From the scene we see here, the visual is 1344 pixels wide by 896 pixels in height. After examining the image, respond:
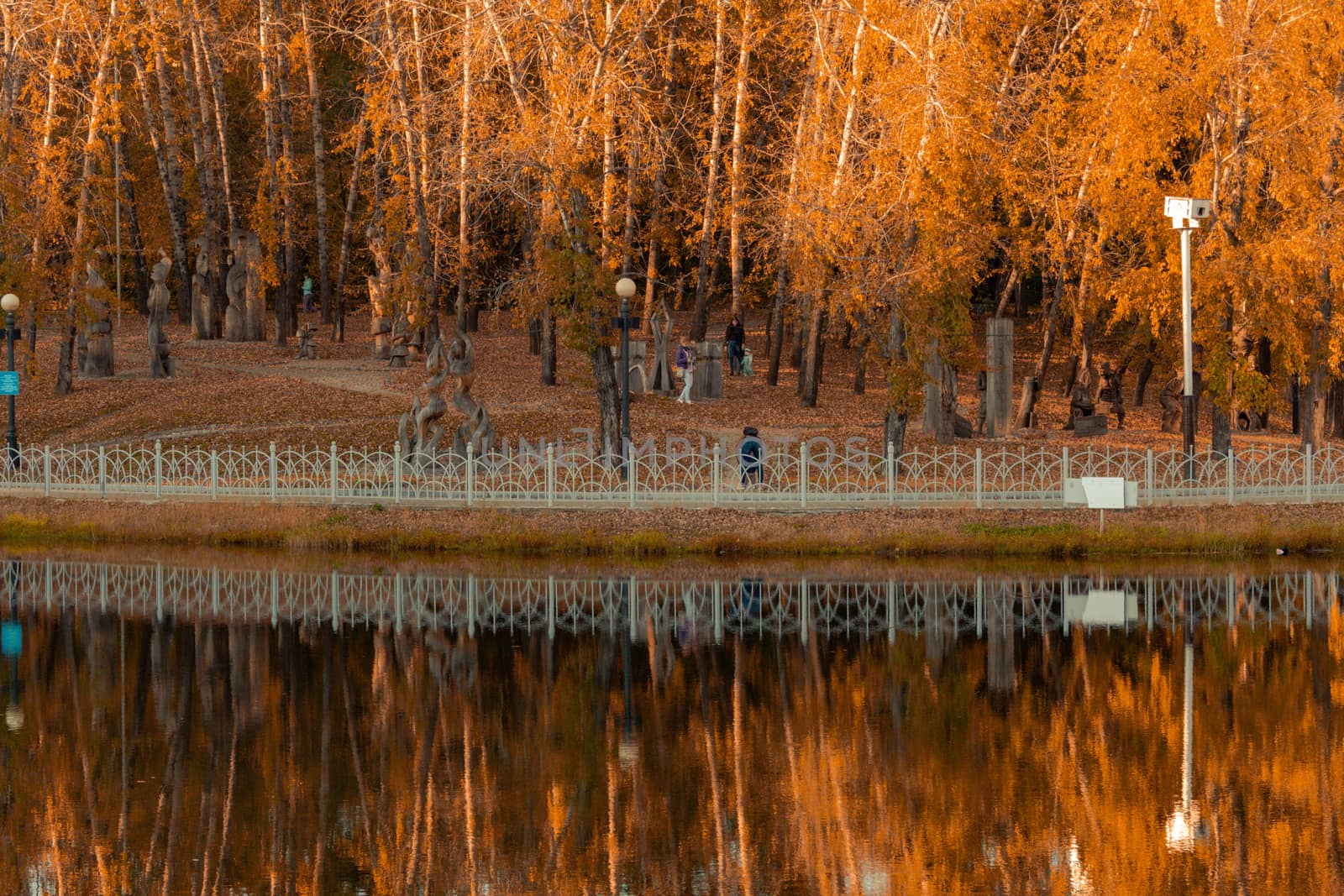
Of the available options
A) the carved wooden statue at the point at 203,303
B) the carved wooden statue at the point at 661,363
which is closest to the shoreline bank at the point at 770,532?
the carved wooden statue at the point at 661,363

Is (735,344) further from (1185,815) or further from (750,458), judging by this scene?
(1185,815)

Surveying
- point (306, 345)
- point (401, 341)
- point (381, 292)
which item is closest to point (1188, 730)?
point (401, 341)

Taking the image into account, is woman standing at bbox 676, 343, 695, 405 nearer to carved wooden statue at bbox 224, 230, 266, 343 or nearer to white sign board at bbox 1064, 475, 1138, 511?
carved wooden statue at bbox 224, 230, 266, 343

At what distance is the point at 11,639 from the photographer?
1645cm

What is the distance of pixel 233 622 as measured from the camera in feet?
57.5

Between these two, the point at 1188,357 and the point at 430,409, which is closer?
the point at 1188,357

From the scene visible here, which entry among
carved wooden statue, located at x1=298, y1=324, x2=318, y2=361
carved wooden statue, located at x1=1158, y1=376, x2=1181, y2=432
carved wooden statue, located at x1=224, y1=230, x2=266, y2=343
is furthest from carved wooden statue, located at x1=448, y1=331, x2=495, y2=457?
carved wooden statue, located at x1=224, y1=230, x2=266, y2=343

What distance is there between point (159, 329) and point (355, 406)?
7.03 meters

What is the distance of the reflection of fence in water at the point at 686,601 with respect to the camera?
17.2 metres

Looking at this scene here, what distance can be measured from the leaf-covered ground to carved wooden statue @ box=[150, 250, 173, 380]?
398mm

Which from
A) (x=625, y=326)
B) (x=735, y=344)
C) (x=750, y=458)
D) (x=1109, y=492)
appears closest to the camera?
(x=1109, y=492)

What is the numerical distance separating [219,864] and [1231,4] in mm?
22713

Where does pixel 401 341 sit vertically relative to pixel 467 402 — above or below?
above

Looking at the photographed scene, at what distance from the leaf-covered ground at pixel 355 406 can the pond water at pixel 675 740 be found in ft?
38.5
